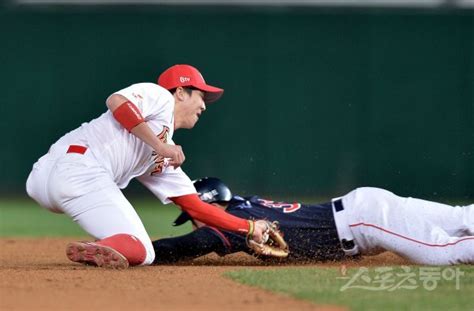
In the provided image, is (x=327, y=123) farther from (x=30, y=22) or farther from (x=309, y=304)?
(x=309, y=304)

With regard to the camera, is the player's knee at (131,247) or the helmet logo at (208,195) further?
the helmet logo at (208,195)

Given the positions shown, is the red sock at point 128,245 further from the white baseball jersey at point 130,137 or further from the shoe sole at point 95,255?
the white baseball jersey at point 130,137

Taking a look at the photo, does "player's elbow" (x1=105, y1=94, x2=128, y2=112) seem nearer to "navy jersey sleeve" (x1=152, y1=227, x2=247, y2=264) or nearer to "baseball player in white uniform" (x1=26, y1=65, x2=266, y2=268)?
"baseball player in white uniform" (x1=26, y1=65, x2=266, y2=268)

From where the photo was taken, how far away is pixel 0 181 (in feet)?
45.5

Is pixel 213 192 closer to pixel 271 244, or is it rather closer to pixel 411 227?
pixel 271 244

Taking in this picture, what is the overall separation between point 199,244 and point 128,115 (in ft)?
3.06

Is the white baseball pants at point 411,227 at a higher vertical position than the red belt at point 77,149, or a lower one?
lower

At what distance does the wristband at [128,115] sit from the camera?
20.8 feet

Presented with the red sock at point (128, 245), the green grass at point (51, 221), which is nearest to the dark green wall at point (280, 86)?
the green grass at point (51, 221)

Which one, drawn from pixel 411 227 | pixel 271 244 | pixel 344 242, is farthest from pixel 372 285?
pixel 271 244

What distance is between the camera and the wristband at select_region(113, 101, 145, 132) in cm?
634

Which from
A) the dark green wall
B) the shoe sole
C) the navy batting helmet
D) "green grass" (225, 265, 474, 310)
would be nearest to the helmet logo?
the navy batting helmet

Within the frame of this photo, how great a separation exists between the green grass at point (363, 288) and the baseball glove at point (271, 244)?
0.20m

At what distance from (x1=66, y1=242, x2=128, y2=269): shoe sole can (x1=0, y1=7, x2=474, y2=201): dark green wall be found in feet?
23.7
